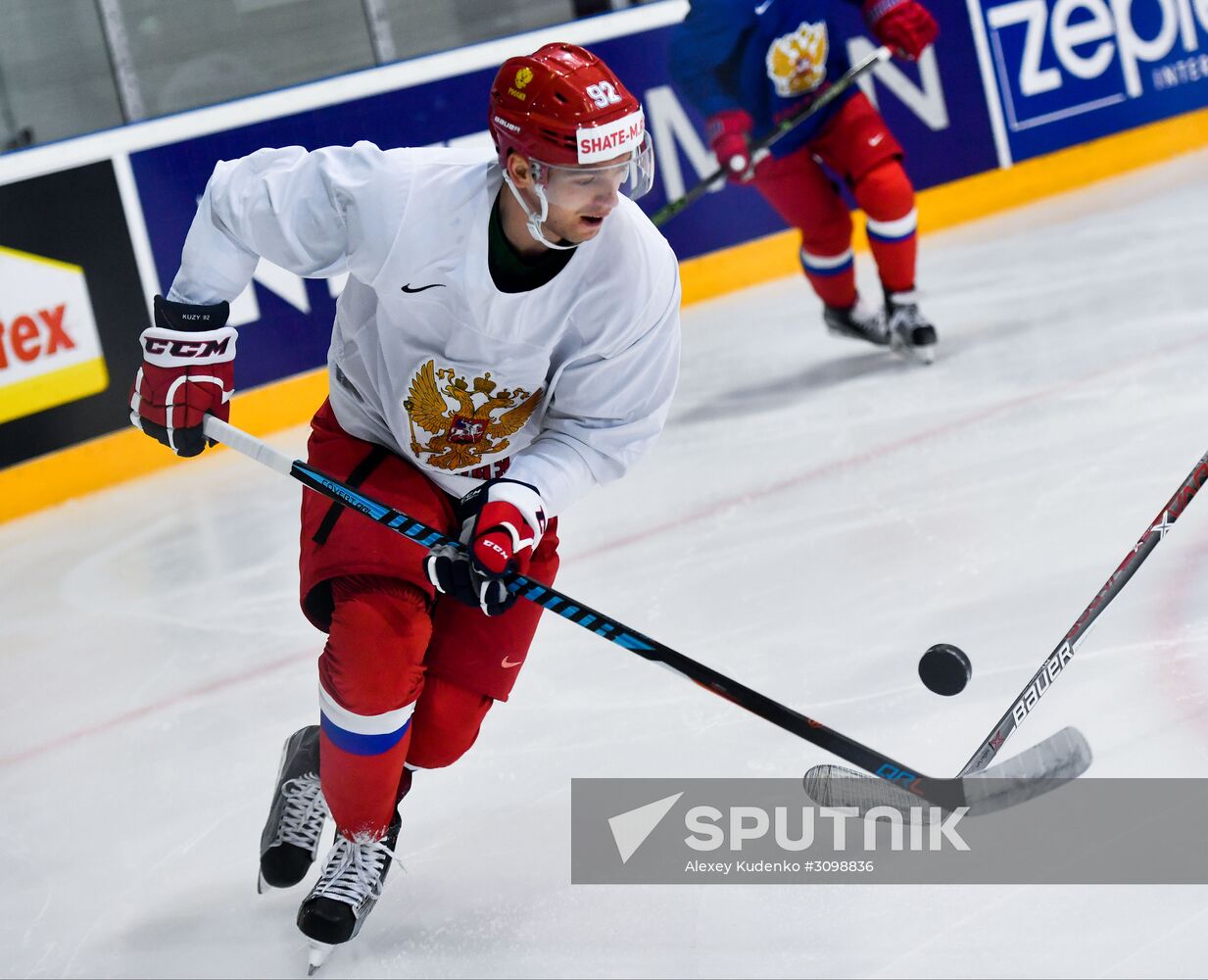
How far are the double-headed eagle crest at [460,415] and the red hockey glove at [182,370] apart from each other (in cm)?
24

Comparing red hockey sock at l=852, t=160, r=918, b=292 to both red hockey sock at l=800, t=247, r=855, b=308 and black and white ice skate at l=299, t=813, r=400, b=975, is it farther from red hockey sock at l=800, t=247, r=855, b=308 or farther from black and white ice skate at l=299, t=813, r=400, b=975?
black and white ice skate at l=299, t=813, r=400, b=975

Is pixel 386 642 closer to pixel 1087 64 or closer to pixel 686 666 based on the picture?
pixel 686 666

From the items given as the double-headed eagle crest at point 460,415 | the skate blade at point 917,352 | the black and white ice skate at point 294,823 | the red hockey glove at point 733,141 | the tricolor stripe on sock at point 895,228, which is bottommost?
the skate blade at point 917,352

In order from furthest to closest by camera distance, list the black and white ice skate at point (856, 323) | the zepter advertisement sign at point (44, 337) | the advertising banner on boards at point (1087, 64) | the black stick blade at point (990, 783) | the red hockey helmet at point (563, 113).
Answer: the advertising banner on boards at point (1087, 64) < the black and white ice skate at point (856, 323) < the zepter advertisement sign at point (44, 337) < the black stick blade at point (990, 783) < the red hockey helmet at point (563, 113)

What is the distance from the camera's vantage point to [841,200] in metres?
4.47

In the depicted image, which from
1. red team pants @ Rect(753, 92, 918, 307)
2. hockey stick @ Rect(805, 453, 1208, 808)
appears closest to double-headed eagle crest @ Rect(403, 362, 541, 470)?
hockey stick @ Rect(805, 453, 1208, 808)

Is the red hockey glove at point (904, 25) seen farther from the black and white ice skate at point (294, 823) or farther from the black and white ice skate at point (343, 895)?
the black and white ice skate at point (343, 895)

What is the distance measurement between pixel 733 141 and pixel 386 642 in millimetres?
2759

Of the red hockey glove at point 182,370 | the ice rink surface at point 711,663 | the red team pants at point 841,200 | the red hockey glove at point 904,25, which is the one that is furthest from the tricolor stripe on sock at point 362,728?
the red hockey glove at point 904,25

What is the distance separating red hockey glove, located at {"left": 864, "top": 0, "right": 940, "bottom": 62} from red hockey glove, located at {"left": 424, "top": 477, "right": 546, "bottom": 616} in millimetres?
2947

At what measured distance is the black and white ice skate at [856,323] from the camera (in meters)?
4.41

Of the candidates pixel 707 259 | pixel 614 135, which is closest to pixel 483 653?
pixel 614 135

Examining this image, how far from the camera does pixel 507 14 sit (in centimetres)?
517

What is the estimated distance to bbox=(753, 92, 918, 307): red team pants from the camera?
170 inches
